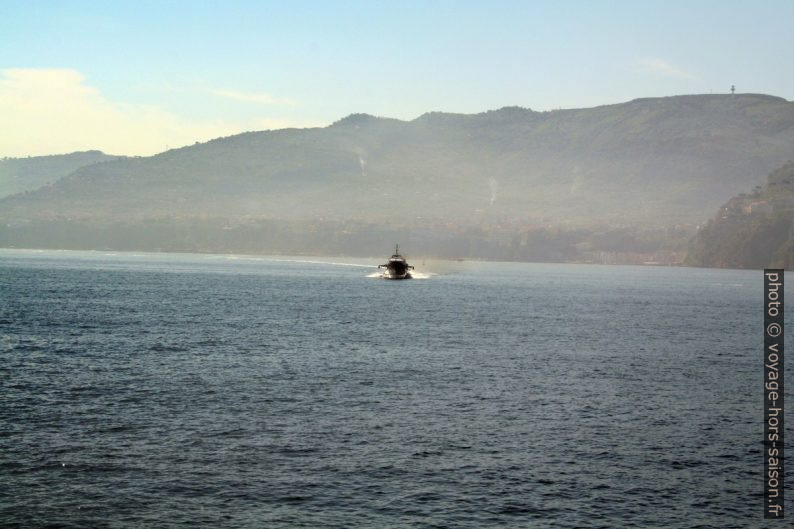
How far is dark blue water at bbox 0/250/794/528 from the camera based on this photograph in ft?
129

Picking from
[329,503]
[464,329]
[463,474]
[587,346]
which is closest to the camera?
[329,503]

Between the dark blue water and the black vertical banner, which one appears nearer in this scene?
the dark blue water

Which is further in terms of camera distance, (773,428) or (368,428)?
(773,428)

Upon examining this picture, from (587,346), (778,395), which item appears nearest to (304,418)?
(778,395)

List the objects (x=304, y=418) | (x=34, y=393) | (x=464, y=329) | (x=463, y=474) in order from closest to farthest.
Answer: (x=463, y=474), (x=304, y=418), (x=34, y=393), (x=464, y=329)

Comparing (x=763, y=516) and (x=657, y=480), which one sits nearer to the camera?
(x=763, y=516)

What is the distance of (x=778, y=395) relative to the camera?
227 ft

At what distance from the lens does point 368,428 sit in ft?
176

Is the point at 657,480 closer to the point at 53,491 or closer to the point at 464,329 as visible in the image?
the point at 53,491

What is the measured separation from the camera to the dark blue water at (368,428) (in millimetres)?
39406

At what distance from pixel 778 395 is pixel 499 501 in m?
37.6

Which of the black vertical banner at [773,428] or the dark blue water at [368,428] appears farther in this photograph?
the black vertical banner at [773,428]

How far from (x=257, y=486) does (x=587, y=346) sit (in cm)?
6694

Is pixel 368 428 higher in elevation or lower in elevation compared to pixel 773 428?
higher
